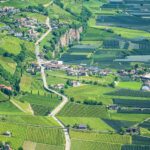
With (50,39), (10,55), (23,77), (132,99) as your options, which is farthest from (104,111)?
(50,39)

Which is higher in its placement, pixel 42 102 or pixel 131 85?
pixel 42 102

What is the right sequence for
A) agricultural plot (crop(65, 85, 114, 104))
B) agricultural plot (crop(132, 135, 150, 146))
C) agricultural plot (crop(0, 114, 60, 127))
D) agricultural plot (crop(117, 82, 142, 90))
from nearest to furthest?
agricultural plot (crop(132, 135, 150, 146)), agricultural plot (crop(0, 114, 60, 127)), agricultural plot (crop(65, 85, 114, 104)), agricultural plot (crop(117, 82, 142, 90))

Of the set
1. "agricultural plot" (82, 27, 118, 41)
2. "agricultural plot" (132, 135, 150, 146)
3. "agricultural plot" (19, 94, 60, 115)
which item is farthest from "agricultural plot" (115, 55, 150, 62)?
"agricultural plot" (132, 135, 150, 146)

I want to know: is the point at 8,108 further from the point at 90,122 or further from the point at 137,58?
the point at 137,58

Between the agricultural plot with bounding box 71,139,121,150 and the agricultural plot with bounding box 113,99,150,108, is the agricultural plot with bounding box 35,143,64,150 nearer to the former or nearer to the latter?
the agricultural plot with bounding box 71,139,121,150

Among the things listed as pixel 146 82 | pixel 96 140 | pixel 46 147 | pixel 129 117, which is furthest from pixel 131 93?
pixel 46 147
